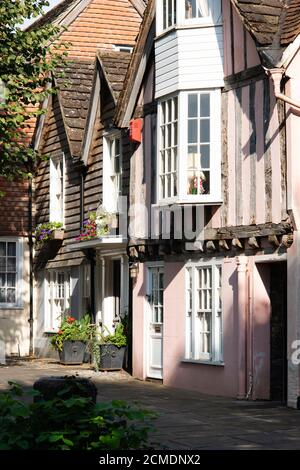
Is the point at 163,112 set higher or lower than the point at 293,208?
higher

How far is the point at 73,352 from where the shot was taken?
24.7m

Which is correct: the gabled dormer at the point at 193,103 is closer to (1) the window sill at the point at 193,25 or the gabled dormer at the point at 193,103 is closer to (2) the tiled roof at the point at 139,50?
(1) the window sill at the point at 193,25

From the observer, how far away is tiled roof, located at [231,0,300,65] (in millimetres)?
16875

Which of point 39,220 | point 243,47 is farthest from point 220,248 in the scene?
point 39,220

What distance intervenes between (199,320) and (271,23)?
5595mm

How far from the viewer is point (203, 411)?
16297 millimetres

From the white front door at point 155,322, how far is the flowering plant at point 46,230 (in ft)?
20.3

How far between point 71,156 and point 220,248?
27.0 feet

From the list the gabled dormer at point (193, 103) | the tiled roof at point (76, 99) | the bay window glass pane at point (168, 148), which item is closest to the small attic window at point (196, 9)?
the gabled dormer at point (193, 103)

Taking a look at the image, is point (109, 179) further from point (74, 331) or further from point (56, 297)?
point (56, 297)

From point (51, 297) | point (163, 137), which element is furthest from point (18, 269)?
point (163, 137)

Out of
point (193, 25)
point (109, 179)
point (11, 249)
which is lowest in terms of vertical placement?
point (11, 249)

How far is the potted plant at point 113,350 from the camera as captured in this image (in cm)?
2281

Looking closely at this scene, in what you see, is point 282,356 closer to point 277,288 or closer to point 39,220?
point 277,288
